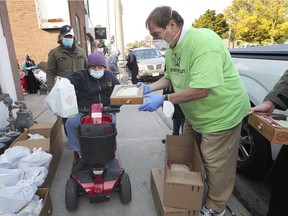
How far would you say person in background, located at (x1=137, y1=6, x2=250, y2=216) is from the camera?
1.81m

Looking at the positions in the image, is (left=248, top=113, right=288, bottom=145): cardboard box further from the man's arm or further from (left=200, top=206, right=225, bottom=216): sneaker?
the man's arm

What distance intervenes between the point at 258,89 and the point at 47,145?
8.32 feet

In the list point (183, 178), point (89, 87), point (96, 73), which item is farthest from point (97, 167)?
point (96, 73)

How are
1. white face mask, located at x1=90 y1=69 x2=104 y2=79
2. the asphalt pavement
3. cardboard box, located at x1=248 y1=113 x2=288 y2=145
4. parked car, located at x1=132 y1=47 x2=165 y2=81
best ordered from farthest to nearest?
parked car, located at x1=132 y1=47 x2=165 y2=81 < white face mask, located at x1=90 y1=69 x2=104 y2=79 < the asphalt pavement < cardboard box, located at x1=248 y1=113 x2=288 y2=145

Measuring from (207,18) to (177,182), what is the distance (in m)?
39.0

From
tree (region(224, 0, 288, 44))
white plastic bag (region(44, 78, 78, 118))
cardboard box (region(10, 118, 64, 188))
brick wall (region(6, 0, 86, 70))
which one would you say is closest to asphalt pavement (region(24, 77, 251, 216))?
cardboard box (region(10, 118, 64, 188))

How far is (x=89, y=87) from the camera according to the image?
10.1 feet

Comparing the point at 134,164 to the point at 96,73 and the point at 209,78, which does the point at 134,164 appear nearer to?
the point at 96,73

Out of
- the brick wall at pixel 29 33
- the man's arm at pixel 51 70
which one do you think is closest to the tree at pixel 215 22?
the brick wall at pixel 29 33

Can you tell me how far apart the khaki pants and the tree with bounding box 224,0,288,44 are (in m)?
25.7

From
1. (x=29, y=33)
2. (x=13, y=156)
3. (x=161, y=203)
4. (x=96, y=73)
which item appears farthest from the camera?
(x=29, y=33)

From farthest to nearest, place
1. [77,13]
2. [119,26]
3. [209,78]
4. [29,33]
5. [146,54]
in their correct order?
[77,13]
[146,54]
[119,26]
[29,33]
[209,78]

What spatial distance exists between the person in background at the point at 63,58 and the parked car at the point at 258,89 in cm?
264

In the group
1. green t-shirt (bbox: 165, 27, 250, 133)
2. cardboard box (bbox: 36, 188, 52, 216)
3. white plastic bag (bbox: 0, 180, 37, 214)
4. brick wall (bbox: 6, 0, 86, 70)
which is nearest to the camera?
green t-shirt (bbox: 165, 27, 250, 133)
